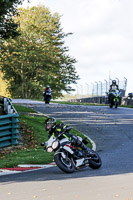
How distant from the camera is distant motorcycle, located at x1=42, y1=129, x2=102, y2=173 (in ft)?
34.4

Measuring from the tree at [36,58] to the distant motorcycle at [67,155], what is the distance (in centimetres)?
5046

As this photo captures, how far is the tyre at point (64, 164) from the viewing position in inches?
412

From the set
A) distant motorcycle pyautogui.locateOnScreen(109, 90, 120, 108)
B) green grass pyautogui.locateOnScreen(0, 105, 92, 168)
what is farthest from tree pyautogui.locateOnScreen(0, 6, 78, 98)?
green grass pyautogui.locateOnScreen(0, 105, 92, 168)

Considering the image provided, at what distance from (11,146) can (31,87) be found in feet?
151

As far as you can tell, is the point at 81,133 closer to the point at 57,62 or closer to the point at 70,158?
the point at 70,158

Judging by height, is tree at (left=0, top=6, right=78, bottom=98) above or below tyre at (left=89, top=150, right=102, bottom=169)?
above

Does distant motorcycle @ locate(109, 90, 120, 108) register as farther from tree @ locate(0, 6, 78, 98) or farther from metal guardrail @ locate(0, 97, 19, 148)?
tree @ locate(0, 6, 78, 98)

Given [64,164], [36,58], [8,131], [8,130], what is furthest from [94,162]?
[36,58]

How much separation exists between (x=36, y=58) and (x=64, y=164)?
2044 inches

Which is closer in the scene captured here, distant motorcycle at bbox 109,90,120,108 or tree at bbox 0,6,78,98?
distant motorcycle at bbox 109,90,120,108

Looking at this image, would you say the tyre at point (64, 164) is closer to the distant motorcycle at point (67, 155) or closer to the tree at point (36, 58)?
the distant motorcycle at point (67, 155)

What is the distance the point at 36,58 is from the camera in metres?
61.8

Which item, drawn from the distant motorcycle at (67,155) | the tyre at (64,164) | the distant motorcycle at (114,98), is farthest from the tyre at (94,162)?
the distant motorcycle at (114,98)

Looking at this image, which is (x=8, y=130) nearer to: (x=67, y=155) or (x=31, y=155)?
(x=31, y=155)
